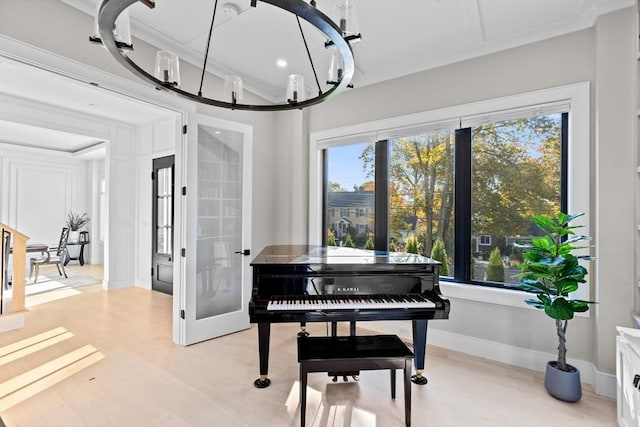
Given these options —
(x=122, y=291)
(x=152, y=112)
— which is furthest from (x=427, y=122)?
(x=122, y=291)

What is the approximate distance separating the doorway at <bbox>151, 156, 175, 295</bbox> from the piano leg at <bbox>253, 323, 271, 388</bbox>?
338 cm

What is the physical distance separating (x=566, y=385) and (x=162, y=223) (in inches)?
220

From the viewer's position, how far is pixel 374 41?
9.47 ft

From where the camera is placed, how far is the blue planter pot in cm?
221

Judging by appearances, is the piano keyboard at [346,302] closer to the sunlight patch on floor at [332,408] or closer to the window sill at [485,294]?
the sunlight patch on floor at [332,408]

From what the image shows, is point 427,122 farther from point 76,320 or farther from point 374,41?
point 76,320

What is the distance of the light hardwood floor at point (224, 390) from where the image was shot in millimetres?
2029

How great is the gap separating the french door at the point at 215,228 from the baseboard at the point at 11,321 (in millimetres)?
2105

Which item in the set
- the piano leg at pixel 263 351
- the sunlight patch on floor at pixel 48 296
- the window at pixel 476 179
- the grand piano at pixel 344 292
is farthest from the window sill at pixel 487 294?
the sunlight patch on floor at pixel 48 296

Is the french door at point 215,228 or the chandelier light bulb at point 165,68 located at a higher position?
the chandelier light bulb at point 165,68

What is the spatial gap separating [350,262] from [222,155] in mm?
2103

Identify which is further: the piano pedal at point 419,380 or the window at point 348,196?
the window at point 348,196

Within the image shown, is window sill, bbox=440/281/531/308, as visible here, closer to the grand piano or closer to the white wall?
the grand piano

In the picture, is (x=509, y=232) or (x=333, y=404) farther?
(x=509, y=232)
